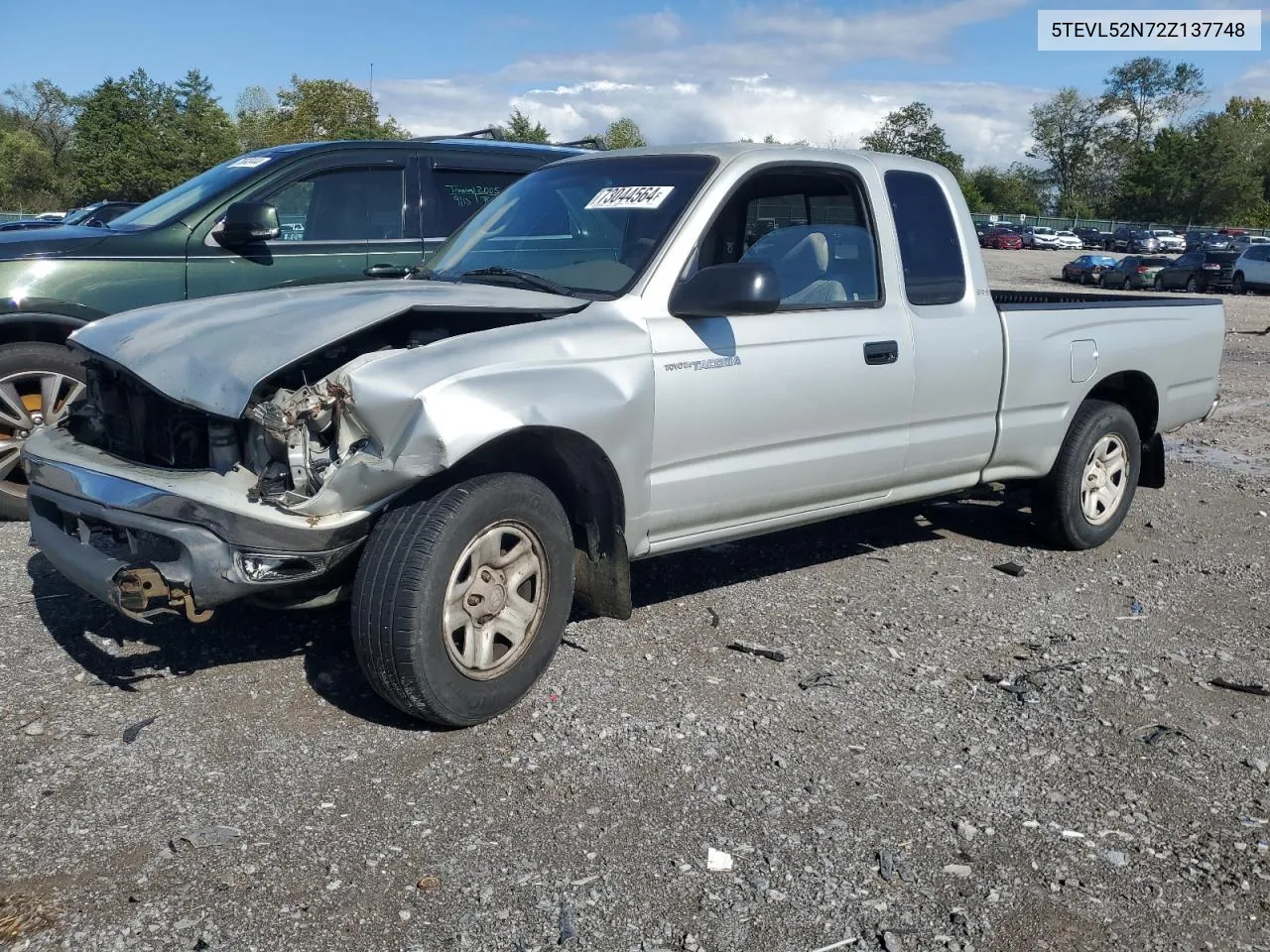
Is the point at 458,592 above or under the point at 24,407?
under

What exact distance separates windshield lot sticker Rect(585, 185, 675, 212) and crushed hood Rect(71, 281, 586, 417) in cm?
57

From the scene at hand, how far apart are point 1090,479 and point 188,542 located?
4613 millimetres

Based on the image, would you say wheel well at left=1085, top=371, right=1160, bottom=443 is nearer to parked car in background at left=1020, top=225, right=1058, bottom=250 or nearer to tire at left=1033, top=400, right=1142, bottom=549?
tire at left=1033, top=400, right=1142, bottom=549

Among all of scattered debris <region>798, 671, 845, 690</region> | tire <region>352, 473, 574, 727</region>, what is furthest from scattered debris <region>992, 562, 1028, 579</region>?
tire <region>352, 473, 574, 727</region>

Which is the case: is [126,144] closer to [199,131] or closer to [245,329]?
[199,131]

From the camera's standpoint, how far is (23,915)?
111 inches

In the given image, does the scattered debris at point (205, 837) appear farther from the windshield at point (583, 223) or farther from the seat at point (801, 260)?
the seat at point (801, 260)

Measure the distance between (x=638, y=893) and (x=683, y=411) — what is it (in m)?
1.80

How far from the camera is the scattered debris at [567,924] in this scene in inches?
111

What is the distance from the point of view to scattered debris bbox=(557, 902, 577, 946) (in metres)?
2.81

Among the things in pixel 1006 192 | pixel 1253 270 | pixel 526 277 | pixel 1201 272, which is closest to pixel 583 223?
pixel 526 277

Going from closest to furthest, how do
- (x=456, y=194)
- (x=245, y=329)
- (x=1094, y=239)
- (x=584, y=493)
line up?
(x=245, y=329) < (x=584, y=493) < (x=456, y=194) < (x=1094, y=239)

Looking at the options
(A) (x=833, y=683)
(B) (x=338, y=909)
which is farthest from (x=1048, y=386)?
(B) (x=338, y=909)

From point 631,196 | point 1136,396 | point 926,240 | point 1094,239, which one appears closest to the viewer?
point 631,196
